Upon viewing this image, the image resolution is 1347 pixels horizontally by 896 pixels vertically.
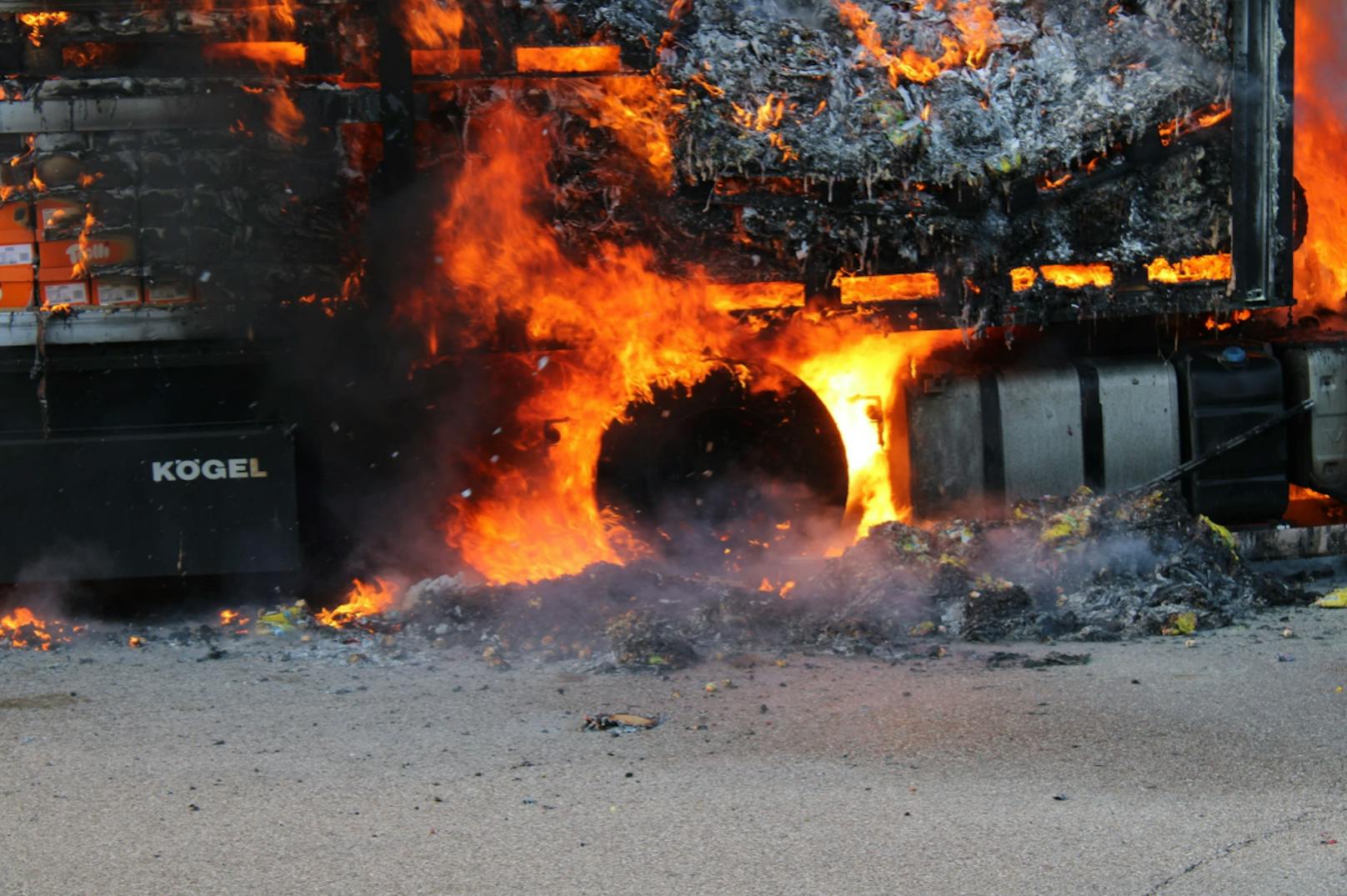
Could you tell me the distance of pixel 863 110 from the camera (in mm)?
6789

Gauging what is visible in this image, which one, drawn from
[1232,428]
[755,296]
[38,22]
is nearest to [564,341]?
[755,296]

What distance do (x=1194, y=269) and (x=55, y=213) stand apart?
5.33 meters

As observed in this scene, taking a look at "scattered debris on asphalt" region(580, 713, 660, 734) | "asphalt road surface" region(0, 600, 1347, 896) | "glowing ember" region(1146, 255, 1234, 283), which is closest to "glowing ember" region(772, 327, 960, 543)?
"glowing ember" region(1146, 255, 1234, 283)

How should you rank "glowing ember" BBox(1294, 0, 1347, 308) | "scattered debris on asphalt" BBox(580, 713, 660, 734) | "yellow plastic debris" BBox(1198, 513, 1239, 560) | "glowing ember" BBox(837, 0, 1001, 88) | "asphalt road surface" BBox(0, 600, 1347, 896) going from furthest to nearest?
"glowing ember" BBox(1294, 0, 1347, 308)
"yellow plastic debris" BBox(1198, 513, 1239, 560)
"glowing ember" BBox(837, 0, 1001, 88)
"scattered debris on asphalt" BBox(580, 713, 660, 734)
"asphalt road surface" BBox(0, 600, 1347, 896)

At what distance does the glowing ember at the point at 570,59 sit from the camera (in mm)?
6570

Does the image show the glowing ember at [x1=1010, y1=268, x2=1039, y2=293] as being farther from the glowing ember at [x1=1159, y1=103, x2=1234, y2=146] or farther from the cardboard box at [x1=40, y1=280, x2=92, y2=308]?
the cardboard box at [x1=40, y1=280, x2=92, y2=308]

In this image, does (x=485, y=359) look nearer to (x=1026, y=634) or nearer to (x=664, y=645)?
(x=664, y=645)

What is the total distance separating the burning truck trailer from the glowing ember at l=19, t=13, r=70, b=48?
0.06 ft

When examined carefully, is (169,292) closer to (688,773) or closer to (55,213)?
(55,213)

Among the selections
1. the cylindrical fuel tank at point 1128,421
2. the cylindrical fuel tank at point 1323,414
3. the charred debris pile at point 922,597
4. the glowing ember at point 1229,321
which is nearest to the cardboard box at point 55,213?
the charred debris pile at point 922,597

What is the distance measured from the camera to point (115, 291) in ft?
21.4

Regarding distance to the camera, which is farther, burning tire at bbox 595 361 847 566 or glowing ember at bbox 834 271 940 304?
burning tire at bbox 595 361 847 566

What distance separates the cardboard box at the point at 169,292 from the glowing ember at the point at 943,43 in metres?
3.21

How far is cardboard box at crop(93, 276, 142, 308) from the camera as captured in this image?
6.51m
